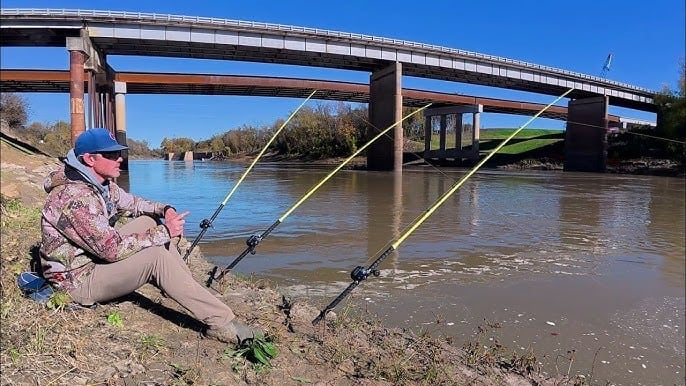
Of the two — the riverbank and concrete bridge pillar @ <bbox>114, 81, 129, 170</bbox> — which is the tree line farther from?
the riverbank

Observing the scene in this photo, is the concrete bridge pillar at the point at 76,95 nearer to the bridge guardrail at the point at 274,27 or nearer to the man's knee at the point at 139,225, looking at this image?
the bridge guardrail at the point at 274,27

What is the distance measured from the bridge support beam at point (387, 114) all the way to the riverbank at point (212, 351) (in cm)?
3633

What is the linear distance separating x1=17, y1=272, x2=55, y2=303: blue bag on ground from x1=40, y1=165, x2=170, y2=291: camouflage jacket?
0.08m

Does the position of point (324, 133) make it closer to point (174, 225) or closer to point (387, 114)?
point (387, 114)

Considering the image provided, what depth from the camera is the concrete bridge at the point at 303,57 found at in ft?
105

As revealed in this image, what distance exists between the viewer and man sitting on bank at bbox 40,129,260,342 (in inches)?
115

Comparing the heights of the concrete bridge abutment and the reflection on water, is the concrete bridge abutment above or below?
above

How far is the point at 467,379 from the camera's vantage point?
118 inches

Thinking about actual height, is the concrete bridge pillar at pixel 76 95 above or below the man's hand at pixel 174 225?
above

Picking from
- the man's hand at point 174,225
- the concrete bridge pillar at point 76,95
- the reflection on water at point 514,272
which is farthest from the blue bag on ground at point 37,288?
the concrete bridge pillar at point 76,95

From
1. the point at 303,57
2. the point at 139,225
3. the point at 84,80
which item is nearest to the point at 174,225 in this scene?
the point at 139,225

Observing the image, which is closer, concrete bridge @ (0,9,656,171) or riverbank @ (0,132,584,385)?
riverbank @ (0,132,584,385)

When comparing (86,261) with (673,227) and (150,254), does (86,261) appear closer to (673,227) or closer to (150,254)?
(150,254)

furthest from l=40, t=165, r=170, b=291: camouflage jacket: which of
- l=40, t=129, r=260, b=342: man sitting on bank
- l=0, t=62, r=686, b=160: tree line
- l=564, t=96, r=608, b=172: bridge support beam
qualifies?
l=564, t=96, r=608, b=172: bridge support beam
